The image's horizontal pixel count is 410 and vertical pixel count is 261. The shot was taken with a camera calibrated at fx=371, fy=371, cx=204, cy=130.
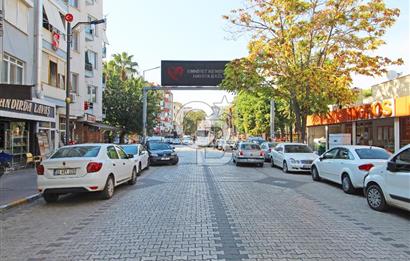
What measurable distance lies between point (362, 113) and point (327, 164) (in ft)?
36.7

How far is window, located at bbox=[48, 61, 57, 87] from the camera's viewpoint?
858 inches

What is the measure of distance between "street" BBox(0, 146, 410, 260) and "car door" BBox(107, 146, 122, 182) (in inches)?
24.5

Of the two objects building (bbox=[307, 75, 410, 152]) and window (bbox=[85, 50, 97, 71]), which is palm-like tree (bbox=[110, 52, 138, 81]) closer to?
window (bbox=[85, 50, 97, 71])

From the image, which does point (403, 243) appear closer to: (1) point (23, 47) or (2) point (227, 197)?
(2) point (227, 197)

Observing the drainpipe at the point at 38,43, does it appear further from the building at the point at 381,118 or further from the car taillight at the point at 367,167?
the building at the point at 381,118

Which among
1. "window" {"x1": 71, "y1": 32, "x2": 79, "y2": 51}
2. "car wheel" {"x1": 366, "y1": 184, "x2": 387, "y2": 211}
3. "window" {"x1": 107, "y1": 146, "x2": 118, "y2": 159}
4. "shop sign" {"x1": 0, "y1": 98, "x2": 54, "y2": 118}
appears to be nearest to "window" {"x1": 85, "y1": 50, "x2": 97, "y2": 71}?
"window" {"x1": 71, "y1": 32, "x2": 79, "y2": 51}

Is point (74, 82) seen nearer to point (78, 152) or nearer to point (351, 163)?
point (78, 152)

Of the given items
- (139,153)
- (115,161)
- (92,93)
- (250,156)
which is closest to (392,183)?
(115,161)

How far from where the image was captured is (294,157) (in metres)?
17.7

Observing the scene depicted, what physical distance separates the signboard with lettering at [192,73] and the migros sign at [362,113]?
9.32m

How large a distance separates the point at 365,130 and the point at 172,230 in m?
23.1

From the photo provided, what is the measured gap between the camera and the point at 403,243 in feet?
20.3

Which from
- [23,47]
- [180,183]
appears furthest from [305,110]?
[23,47]

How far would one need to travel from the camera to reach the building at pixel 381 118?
20.0 m
